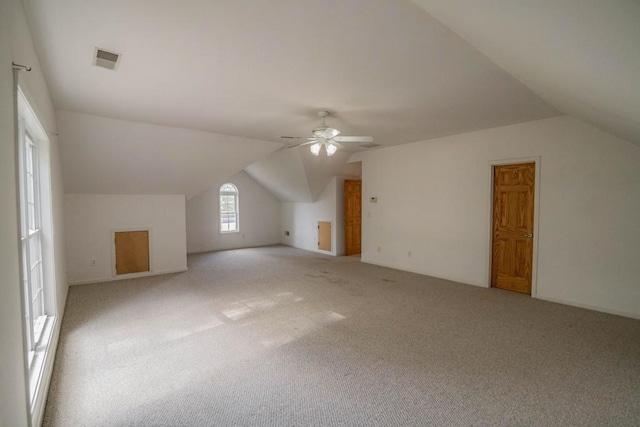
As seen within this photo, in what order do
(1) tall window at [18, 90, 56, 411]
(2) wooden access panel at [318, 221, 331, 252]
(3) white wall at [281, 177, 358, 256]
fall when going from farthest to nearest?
(2) wooden access panel at [318, 221, 331, 252], (3) white wall at [281, 177, 358, 256], (1) tall window at [18, 90, 56, 411]

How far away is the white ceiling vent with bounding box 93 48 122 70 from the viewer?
2422 mm

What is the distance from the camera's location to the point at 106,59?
99.3 inches

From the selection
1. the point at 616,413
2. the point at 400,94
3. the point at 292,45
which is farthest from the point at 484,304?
the point at 292,45

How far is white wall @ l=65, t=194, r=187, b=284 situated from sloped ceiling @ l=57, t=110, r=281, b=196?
0.63ft

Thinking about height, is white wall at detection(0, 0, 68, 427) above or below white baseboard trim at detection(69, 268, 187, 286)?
above

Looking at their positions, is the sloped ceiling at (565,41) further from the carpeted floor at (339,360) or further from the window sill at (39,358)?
the window sill at (39,358)

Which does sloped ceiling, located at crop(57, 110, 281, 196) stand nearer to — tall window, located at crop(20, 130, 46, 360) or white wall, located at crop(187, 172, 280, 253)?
tall window, located at crop(20, 130, 46, 360)

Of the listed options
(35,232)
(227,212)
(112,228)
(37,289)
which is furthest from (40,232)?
(227,212)

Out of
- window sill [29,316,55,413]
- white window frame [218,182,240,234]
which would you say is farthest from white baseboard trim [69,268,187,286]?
white window frame [218,182,240,234]

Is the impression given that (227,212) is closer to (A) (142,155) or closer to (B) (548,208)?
(A) (142,155)

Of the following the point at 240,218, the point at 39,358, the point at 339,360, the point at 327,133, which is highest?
the point at 327,133

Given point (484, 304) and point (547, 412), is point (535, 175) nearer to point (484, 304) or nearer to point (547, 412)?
point (484, 304)

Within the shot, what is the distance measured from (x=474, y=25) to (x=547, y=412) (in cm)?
260

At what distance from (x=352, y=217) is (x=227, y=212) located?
3.71 meters
